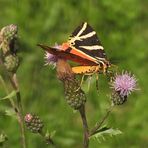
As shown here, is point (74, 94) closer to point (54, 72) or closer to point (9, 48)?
point (9, 48)

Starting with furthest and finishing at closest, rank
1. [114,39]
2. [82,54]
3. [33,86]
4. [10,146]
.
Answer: [114,39], [33,86], [10,146], [82,54]

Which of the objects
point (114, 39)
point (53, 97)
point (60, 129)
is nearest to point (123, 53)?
point (114, 39)

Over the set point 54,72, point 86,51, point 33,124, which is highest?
point 54,72

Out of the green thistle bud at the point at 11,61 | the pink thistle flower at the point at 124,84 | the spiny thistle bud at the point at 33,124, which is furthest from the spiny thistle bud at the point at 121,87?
the green thistle bud at the point at 11,61

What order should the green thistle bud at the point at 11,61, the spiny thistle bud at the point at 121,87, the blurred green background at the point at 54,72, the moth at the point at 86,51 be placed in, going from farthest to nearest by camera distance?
the blurred green background at the point at 54,72 → the spiny thistle bud at the point at 121,87 → the green thistle bud at the point at 11,61 → the moth at the point at 86,51

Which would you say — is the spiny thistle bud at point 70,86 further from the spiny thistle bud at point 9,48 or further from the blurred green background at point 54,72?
the blurred green background at point 54,72

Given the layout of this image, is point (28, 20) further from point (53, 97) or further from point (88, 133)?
point (88, 133)

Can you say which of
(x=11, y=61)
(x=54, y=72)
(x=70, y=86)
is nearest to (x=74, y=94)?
(x=70, y=86)
